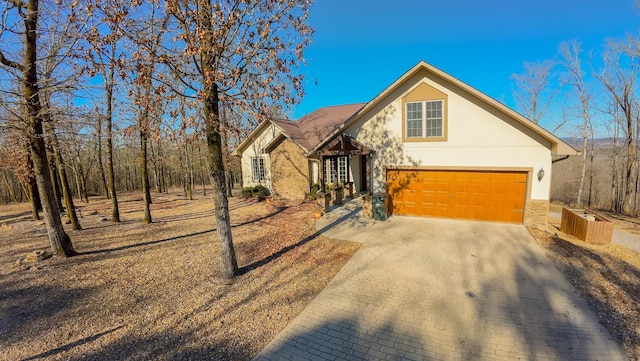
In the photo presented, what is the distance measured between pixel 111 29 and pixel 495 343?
30.0ft

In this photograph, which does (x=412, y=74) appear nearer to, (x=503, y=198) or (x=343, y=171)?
(x=503, y=198)

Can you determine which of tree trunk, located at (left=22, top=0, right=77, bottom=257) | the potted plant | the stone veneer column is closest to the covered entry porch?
the potted plant

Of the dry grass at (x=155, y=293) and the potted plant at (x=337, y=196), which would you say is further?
the potted plant at (x=337, y=196)

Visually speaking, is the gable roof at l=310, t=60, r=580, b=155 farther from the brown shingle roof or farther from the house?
the brown shingle roof

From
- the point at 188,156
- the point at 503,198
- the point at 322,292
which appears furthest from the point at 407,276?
the point at 188,156

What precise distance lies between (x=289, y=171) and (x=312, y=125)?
443 centimetres

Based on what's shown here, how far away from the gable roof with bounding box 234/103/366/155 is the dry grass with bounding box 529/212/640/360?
→ 12366 mm

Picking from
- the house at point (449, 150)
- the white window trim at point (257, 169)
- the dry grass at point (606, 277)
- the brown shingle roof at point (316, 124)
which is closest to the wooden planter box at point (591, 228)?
the dry grass at point (606, 277)

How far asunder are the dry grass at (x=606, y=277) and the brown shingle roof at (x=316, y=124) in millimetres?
12366

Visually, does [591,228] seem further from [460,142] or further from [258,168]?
[258,168]

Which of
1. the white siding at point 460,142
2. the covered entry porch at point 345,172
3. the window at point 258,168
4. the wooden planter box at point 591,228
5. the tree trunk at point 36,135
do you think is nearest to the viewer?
the tree trunk at point 36,135

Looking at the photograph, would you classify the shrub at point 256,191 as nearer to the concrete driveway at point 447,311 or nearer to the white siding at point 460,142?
the white siding at point 460,142

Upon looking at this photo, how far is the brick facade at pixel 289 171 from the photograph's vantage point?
731 inches

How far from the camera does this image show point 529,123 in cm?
1002
